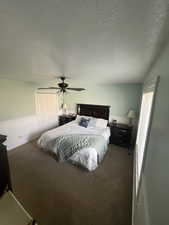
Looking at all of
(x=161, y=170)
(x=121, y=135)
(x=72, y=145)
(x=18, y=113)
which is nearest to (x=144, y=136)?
(x=161, y=170)

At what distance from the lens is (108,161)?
111 inches

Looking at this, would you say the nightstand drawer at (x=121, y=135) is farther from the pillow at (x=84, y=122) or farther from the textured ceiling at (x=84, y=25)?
the textured ceiling at (x=84, y=25)

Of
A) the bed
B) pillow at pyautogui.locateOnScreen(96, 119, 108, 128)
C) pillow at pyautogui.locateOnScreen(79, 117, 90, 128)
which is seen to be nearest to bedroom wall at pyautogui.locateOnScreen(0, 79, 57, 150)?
the bed

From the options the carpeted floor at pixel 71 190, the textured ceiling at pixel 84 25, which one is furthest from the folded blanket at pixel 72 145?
the textured ceiling at pixel 84 25

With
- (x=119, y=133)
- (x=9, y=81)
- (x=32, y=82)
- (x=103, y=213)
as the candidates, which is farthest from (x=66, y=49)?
(x=119, y=133)

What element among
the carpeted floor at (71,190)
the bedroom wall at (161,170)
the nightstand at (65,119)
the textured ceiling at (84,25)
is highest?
the textured ceiling at (84,25)

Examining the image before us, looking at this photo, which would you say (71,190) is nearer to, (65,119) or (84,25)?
(84,25)

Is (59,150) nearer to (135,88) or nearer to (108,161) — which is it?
(108,161)

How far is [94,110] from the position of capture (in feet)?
14.2

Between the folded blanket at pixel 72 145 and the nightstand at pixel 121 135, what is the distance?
992mm

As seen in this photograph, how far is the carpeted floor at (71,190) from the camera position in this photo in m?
1.55

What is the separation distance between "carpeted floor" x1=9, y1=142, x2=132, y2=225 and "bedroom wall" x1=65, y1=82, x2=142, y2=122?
175 centimetres

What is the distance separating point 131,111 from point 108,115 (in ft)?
2.95

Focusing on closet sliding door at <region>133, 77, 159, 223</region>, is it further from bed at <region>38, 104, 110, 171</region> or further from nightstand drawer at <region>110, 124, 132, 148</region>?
nightstand drawer at <region>110, 124, 132, 148</region>
